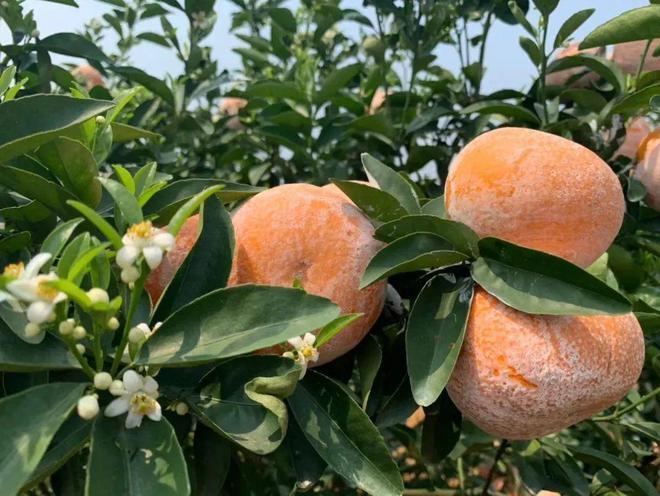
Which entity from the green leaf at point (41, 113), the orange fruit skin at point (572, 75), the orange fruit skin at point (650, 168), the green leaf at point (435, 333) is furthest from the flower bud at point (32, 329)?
the orange fruit skin at point (572, 75)

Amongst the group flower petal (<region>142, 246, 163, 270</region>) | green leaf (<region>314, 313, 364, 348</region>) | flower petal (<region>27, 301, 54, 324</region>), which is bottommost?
green leaf (<region>314, 313, 364, 348</region>)

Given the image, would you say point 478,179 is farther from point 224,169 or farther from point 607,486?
point 224,169

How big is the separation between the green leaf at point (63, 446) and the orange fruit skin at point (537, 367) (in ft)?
1.37

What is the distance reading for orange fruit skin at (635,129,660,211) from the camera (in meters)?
1.27

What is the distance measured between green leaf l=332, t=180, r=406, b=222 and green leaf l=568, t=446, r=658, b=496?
0.57 m

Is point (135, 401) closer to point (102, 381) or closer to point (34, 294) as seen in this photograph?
point (102, 381)

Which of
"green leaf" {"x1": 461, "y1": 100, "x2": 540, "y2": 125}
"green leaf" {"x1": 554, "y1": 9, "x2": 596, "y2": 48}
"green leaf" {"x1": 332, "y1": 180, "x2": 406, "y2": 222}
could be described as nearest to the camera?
"green leaf" {"x1": 332, "y1": 180, "x2": 406, "y2": 222}

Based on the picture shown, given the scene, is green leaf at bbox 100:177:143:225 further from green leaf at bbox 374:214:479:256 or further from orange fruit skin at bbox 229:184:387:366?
green leaf at bbox 374:214:479:256

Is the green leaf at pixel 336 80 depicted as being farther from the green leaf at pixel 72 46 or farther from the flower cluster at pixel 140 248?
the flower cluster at pixel 140 248

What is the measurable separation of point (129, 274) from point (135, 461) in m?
0.17

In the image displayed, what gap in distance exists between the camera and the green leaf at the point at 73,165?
0.83 metres

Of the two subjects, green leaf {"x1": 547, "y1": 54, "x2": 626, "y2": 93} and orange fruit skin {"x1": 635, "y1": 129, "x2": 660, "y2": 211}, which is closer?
orange fruit skin {"x1": 635, "y1": 129, "x2": 660, "y2": 211}

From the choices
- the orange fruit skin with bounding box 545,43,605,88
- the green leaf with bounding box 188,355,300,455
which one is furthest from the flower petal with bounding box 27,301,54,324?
the orange fruit skin with bounding box 545,43,605,88

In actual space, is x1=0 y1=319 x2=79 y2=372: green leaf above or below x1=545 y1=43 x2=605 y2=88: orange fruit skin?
above
